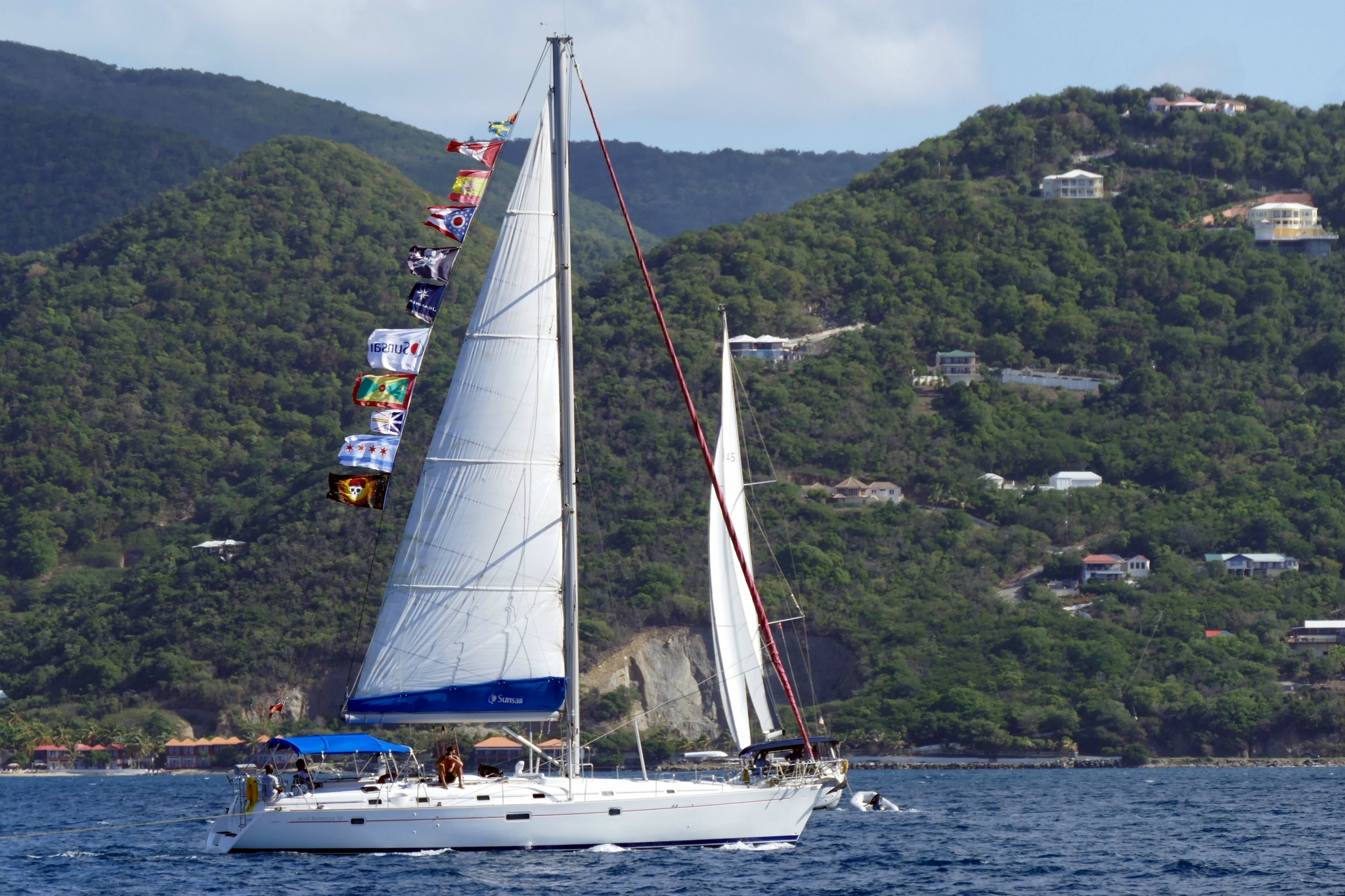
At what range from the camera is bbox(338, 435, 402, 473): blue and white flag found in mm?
35156

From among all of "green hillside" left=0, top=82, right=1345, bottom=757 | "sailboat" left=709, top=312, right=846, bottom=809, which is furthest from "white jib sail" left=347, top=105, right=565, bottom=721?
"green hillside" left=0, top=82, right=1345, bottom=757

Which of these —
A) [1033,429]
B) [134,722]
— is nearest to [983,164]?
[1033,429]

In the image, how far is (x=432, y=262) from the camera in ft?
119

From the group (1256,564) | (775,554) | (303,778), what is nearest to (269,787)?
(303,778)

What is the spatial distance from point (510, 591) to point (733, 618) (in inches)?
536

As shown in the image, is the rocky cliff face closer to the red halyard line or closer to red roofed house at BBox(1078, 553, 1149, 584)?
red roofed house at BBox(1078, 553, 1149, 584)

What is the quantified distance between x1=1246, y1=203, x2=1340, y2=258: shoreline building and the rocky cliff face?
252ft

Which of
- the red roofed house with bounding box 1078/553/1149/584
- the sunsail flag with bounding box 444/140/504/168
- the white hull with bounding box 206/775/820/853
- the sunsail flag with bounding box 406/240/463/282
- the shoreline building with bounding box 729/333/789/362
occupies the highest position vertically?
the sunsail flag with bounding box 444/140/504/168

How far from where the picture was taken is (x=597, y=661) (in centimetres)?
10519

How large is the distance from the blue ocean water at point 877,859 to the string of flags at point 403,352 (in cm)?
714

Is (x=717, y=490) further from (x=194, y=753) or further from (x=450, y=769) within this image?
(x=194, y=753)

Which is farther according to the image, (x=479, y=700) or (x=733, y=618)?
(x=733, y=618)

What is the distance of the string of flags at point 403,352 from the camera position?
35.3 meters

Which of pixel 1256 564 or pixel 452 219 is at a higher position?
pixel 452 219
